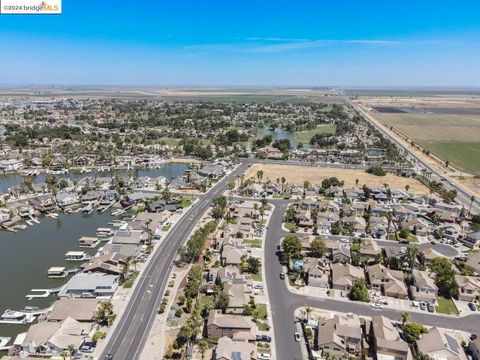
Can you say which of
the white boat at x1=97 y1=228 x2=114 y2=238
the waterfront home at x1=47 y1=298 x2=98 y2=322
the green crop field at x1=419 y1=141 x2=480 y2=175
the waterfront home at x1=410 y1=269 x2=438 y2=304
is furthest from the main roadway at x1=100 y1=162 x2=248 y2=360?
the green crop field at x1=419 y1=141 x2=480 y2=175

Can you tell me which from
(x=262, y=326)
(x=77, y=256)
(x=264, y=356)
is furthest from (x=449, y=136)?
(x=77, y=256)

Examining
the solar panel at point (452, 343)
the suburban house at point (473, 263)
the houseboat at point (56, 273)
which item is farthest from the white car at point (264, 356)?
the suburban house at point (473, 263)

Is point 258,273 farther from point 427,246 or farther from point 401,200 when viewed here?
point 401,200

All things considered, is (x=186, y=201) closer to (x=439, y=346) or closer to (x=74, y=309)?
(x=74, y=309)

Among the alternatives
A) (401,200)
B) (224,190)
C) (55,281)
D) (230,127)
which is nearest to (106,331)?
(55,281)

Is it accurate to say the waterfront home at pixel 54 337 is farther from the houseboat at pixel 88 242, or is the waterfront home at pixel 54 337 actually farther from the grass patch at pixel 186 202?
the grass patch at pixel 186 202
